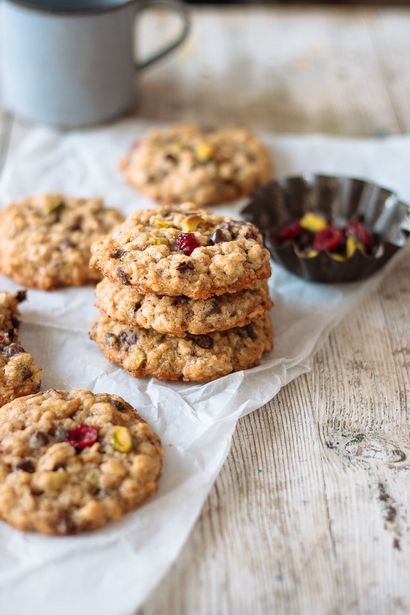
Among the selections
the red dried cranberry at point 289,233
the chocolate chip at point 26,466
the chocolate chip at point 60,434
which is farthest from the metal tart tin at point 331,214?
the chocolate chip at point 26,466

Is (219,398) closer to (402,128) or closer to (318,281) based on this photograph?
(318,281)

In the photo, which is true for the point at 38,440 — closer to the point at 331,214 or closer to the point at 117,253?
the point at 117,253

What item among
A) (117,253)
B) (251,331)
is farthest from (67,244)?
(251,331)

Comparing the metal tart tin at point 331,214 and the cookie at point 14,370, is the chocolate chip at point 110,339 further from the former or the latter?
the metal tart tin at point 331,214

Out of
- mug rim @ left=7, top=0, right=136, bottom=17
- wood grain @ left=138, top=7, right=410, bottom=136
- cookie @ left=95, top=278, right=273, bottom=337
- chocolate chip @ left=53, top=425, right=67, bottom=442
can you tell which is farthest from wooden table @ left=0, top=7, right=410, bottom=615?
wood grain @ left=138, top=7, right=410, bottom=136

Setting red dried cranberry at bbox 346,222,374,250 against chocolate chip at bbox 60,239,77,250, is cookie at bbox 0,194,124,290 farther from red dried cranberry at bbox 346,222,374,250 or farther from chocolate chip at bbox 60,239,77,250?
red dried cranberry at bbox 346,222,374,250

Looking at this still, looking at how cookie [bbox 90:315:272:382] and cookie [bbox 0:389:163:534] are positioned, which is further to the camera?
cookie [bbox 90:315:272:382]
